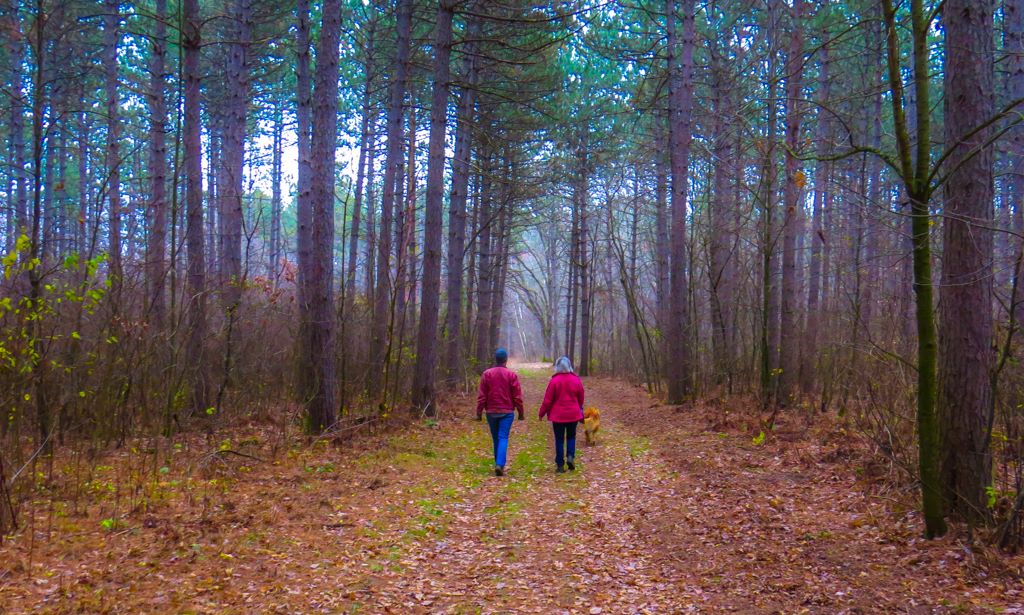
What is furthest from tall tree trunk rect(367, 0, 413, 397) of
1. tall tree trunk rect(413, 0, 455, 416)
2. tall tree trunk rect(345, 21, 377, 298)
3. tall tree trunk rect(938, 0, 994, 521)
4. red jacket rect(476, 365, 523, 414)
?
tall tree trunk rect(938, 0, 994, 521)

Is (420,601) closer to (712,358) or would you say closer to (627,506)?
(627,506)

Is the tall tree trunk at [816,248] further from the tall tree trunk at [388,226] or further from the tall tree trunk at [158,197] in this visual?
the tall tree trunk at [158,197]

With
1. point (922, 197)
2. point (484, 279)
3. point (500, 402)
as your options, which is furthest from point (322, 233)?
point (484, 279)

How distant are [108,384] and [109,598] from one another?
14.7ft

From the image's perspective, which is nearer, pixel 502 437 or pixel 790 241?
pixel 502 437

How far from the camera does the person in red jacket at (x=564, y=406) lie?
30.6 ft

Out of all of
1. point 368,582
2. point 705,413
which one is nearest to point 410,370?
point 705,413

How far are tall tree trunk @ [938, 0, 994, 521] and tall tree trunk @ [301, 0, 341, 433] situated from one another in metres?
7.92

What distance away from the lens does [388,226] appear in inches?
507

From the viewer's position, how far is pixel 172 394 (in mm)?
8555

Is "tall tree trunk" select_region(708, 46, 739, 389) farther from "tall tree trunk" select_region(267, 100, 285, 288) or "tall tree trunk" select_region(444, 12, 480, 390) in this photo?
"tall tree trunk" select_region(267, 100, 285, 288)

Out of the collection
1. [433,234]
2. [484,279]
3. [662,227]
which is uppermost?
[662,227]

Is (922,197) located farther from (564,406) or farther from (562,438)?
(562,438)

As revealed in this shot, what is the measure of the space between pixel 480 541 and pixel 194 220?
25.5ft
